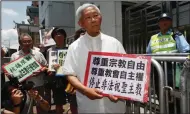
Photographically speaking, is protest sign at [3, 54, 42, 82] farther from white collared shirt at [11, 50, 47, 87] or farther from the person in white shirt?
the person in white shirt

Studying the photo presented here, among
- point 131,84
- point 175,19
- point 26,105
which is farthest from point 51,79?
point 175,19

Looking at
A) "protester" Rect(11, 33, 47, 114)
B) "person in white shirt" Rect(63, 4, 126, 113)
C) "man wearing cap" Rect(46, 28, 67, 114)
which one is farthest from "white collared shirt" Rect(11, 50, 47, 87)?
"person in white shirt" Rect(63, 4, 126, 113)

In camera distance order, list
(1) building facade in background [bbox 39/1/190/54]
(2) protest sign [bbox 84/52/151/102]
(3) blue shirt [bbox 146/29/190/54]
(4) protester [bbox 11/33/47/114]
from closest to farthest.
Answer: (2) protest sign [bbox 84/52/151/102], (3) blue shirt [bbox 146/29/190/54], (4) protester [bbox 11/33/47/114], (1) building facade in background [bbox 39/1/190/54]

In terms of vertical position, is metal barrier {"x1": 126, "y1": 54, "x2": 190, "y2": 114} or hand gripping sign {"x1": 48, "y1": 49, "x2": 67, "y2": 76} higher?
hand gripping sign {"x1": 48, "y1": 49, "x2": 67, "y2": 76}

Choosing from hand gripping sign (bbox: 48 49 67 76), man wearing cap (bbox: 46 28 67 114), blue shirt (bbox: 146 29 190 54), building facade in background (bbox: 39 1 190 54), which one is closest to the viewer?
blue shirt (bbox: 146 29 190 54)

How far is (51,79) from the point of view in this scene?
4.09 metres

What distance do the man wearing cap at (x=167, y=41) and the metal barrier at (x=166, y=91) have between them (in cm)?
92

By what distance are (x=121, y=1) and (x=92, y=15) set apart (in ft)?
17.6

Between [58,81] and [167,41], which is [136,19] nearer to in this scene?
[167,41]

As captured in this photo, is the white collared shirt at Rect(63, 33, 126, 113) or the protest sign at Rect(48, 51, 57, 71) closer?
the white collared shirt at Rect(63, 33, 126, 113)

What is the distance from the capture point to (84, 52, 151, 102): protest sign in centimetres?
217

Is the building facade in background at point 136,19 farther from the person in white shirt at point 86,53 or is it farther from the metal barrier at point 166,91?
the person in white shirt at point 86,53

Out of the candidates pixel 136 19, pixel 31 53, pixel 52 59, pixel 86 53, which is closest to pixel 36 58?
pixel 31 53

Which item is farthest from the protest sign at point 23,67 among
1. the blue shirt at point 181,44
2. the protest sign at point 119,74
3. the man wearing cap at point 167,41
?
the blue shirt at point 181,44
